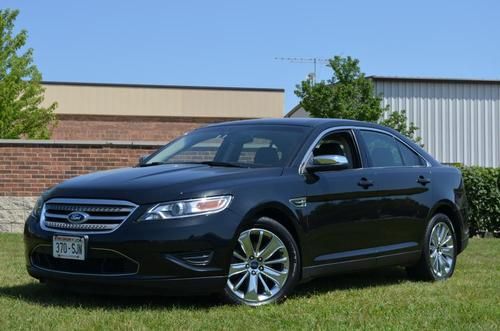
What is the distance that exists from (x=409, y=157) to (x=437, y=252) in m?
1.02

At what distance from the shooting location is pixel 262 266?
671 cm

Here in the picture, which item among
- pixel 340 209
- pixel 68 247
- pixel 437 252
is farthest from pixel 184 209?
pixel 437 252

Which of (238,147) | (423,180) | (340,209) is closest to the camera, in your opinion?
(340,209)

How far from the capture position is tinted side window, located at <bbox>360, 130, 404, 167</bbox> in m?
8.20

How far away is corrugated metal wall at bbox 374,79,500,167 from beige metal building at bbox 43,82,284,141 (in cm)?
915

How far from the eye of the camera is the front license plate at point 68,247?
6.39 metres

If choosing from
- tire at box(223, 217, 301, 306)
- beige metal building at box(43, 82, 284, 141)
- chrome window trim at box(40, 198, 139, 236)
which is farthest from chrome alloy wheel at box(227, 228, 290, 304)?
beige metal building at box(43, 82, 284, 141)

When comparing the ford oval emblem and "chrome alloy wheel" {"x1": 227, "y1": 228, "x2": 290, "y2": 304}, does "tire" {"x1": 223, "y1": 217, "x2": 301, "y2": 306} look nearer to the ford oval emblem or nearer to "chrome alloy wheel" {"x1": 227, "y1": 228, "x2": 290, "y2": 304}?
"chrome alloy wheel" {"x1": 227, "y1": 228, "x2": 290, "y2": 304}

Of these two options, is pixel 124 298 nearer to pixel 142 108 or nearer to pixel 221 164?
pixel 221 164

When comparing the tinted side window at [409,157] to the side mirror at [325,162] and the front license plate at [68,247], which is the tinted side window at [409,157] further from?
the front license plate at [68,247]

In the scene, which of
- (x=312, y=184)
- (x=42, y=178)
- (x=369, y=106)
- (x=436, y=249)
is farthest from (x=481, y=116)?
(x=312, y=184)

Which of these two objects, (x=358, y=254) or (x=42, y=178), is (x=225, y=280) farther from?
(x=42, y=178)

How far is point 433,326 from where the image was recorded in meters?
5.90

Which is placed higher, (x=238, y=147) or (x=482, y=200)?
(x=238, y=147)
